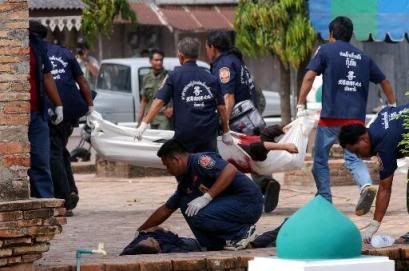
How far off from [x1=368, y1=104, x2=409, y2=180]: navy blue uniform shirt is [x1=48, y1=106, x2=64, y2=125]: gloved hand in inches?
132

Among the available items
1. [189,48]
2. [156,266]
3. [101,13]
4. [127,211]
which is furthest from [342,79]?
[101,13]

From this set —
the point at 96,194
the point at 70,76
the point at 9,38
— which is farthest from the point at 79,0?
the point at 9,38

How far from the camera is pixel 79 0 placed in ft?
93.2

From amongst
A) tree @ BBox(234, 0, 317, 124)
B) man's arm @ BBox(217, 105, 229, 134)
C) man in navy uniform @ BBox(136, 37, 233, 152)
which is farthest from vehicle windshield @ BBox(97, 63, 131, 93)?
man in navy uniform @ BBox(136, 37, 233, 152)

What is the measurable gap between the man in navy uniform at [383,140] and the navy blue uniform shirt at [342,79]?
2721 millimetres

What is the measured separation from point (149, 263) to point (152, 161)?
5.73m

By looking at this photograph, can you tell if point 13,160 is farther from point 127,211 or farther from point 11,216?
point 127,211

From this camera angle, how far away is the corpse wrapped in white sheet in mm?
13336

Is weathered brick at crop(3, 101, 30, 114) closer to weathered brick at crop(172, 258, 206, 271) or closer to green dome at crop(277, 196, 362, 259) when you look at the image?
weathered brick at crop(172, 258, 206, 271)

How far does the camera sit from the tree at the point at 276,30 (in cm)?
2091

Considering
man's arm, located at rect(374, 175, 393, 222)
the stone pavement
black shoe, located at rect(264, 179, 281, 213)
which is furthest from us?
black shoe, located at rect(264, 179, 281, 213)

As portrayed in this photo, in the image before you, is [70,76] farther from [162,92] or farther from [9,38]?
[9,38]

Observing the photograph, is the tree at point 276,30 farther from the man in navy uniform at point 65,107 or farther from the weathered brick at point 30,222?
the weathered brick at point 30,222

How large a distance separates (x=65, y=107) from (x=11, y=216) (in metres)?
4.73
